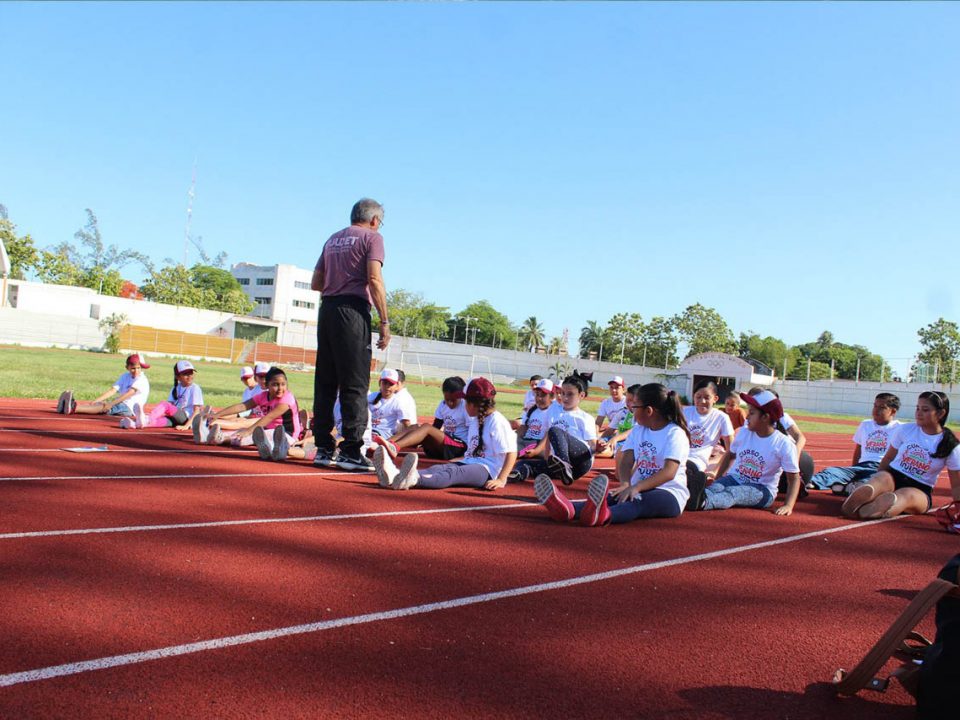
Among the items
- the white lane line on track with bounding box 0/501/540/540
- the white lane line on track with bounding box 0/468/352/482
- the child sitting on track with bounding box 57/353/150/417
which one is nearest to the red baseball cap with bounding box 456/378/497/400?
the white lane line on track with bounding box 0/501/540/540

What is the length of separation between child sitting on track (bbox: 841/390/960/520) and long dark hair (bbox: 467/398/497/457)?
10.9ft

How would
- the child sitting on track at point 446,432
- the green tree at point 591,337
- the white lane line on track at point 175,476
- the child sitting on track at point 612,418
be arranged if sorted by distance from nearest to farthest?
the white lane line on track at point 175,476 → the child sitting on track at point 446,432 → the child sitting on track at point 612,418 → the green tree at point 591,337

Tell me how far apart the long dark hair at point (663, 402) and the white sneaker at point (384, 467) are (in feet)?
7.06

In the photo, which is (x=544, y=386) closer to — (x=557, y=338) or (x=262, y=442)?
(x=262, y=442)

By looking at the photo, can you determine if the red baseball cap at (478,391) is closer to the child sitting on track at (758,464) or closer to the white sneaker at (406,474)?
the white sneaker at (406,474)

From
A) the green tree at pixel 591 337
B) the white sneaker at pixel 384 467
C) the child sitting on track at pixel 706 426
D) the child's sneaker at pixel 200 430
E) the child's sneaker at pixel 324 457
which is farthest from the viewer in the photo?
the green tree at pixel 591 337

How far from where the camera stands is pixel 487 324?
126688 mm

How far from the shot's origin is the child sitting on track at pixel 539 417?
988cm

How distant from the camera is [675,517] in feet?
21.2

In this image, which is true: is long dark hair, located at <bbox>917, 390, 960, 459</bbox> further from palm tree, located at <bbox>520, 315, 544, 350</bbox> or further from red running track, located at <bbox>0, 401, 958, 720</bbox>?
palm tree, located at <bbox>520, 315, 544, 350</bbox>

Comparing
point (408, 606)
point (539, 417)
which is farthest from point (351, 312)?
point (408, 606)

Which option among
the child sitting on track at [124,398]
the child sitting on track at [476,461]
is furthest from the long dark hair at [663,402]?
the child sitting on track at [124,398]

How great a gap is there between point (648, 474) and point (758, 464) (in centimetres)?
A: 162

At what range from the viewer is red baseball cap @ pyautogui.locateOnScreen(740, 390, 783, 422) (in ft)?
23.4
